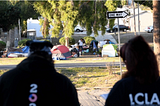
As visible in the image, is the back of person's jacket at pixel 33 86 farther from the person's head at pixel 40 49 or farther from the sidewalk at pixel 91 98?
the sidewalk at pixel 91 98

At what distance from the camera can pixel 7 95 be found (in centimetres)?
220

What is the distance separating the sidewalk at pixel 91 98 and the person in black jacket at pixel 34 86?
187 inches

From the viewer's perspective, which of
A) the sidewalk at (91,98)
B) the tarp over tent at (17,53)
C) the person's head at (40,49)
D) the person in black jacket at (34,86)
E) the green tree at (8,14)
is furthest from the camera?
the green tree at (8,14)

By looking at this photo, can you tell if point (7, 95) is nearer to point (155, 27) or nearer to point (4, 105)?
point (4, 105)

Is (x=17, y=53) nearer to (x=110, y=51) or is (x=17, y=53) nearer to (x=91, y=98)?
(x=110, y=51)

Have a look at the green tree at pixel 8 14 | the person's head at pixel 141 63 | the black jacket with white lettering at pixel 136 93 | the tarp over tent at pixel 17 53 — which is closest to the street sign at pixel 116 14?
the person's head at pixel 141 63

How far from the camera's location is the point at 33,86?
2.18m

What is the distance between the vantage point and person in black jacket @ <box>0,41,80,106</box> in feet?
7.14

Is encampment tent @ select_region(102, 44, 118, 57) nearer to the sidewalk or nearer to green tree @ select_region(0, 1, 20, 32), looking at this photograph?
the sidewalk

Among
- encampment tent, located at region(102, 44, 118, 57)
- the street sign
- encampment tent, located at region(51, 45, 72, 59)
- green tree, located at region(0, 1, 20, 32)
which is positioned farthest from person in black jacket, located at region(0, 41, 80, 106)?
green tree, located at region(0, 1, 20, 32)

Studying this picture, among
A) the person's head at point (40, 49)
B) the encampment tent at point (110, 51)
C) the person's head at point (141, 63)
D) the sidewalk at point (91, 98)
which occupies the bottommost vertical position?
the sidewalk at point (91, 98)

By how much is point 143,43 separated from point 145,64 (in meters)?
0.22

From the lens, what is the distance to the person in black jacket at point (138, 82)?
218cm

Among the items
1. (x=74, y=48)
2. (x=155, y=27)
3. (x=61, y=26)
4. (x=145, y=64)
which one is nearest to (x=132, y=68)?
(x=145, y=64)
